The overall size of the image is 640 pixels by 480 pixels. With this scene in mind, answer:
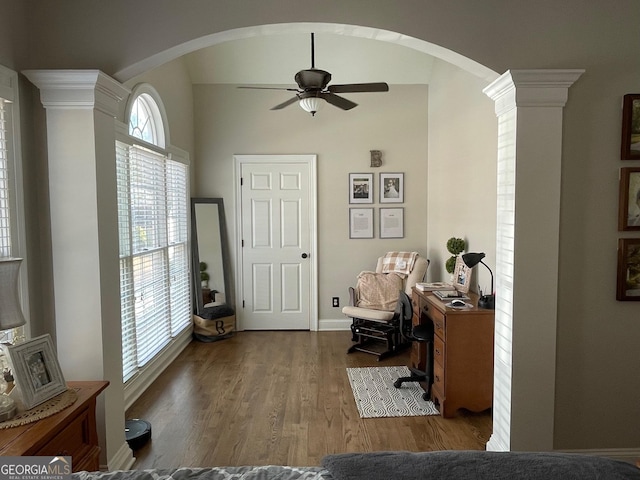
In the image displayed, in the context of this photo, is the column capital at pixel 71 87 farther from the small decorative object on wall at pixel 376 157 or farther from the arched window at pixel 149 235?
the small decorative object on wall at pixel 376 157

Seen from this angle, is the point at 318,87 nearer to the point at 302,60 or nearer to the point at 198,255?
the point at 302,60

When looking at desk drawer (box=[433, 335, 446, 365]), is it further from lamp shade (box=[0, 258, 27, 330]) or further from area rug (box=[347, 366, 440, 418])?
lamp shade (box=[0, 258, 27, 330])

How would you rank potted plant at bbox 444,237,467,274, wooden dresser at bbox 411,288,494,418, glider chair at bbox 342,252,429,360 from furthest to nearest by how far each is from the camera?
1. glider chair at bbox 342,252,429,360
2. potted plant at bbox 444,237,467,274
3. wooden dresser at bbox 411,288,494,418

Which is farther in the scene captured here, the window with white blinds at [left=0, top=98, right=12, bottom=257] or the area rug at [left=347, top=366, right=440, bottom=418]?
the area rug at [left=347, top=366, right=440, bottom=418]

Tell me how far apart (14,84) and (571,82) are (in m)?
2.72

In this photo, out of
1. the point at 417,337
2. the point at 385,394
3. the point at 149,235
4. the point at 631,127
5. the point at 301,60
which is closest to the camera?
the point at 631,127

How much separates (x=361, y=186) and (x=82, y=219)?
3609mm

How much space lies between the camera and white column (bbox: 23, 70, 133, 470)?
2.14 meters

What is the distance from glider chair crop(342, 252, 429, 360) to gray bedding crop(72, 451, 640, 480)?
319 centimetres

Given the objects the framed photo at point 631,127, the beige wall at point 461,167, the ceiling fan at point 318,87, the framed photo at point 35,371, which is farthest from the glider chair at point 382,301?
the framed photo at point 35,371

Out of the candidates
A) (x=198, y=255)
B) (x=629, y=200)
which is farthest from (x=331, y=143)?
(x=629, y=200)

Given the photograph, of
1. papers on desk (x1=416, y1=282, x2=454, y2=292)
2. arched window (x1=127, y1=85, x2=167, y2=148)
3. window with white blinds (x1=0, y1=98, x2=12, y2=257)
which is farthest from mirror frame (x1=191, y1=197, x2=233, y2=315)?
window with white blinds (x1=0, y1=98, x2=12, y2=257)

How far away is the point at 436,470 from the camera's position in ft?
3.83

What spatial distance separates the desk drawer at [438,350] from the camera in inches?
122
